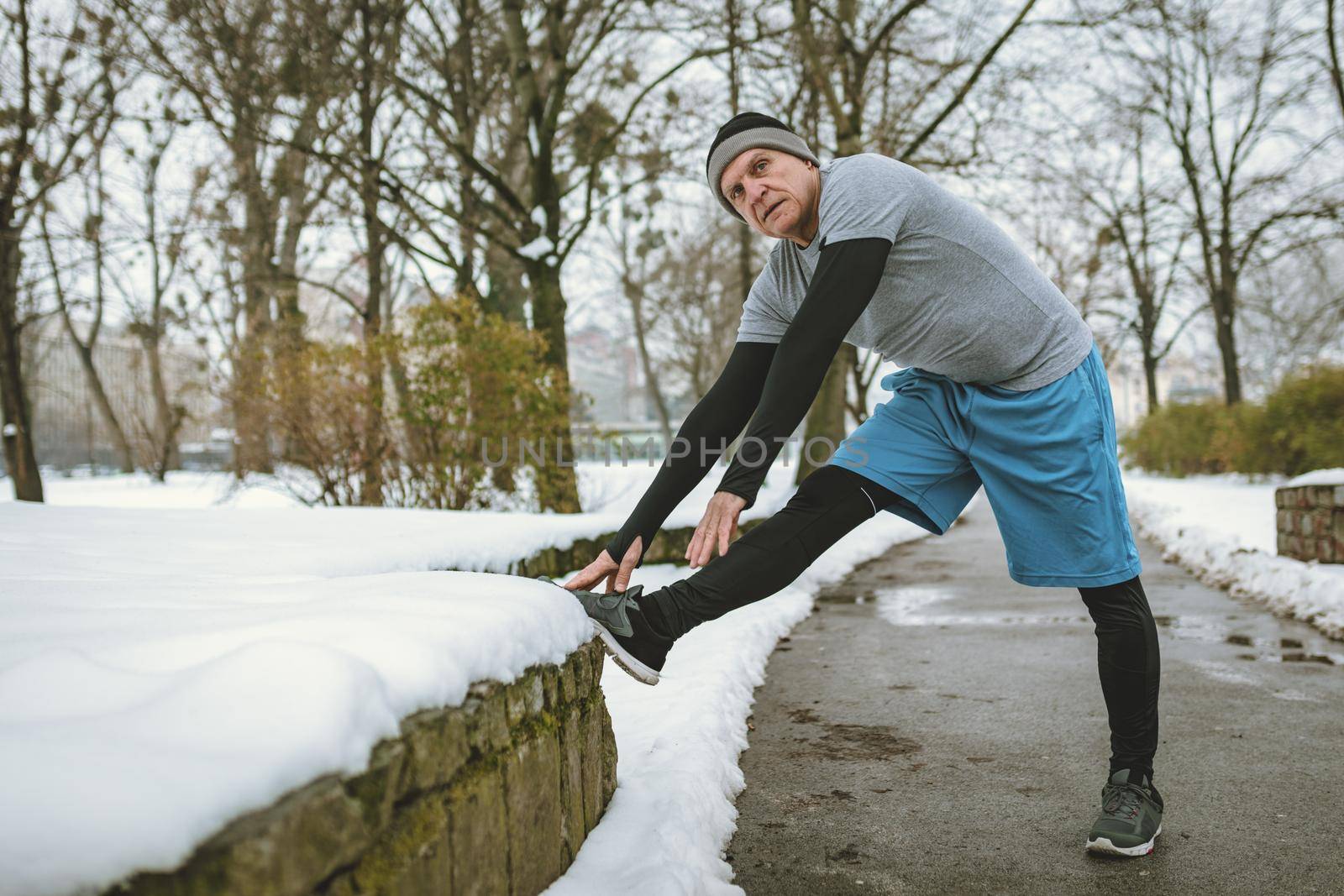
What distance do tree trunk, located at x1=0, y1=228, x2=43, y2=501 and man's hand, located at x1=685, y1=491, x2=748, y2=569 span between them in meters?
10.7

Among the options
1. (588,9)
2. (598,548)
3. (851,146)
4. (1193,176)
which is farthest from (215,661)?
(1193,176)

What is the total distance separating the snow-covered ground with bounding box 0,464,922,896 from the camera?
1062mm

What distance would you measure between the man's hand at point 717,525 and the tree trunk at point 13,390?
35.0ft

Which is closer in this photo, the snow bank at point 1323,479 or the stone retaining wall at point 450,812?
the stone retaining wall at point 450,812

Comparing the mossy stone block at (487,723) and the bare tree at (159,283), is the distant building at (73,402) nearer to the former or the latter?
the bare tree at (159,283)

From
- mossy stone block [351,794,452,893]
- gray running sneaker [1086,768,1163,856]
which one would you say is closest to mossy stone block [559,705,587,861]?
mossy stone block [351,794,452,893]

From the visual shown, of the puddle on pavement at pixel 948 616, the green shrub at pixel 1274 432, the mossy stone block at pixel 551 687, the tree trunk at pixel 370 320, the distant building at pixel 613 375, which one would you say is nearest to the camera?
the mossy stone block at pixel 551 687

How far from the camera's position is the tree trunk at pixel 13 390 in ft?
35.6

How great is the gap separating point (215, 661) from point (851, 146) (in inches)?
479

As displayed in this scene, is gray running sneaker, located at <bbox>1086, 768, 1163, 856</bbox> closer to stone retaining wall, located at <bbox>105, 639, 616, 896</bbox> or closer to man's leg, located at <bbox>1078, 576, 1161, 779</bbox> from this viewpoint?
man's leg, located at <bbox>1078, 576, 1161, 779</bbox>

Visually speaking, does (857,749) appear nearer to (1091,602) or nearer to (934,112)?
(1091,602)

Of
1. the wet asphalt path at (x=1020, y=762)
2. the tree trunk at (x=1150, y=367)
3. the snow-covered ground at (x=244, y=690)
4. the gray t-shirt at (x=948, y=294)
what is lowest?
the wet asphalt path at (x=1020, y=762)

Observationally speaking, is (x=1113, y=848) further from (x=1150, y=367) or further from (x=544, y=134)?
(x=1150, y=367)

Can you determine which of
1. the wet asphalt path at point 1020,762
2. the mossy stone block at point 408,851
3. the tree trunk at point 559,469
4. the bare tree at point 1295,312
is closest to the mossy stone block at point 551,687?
the mossy stone block at point 408,851
